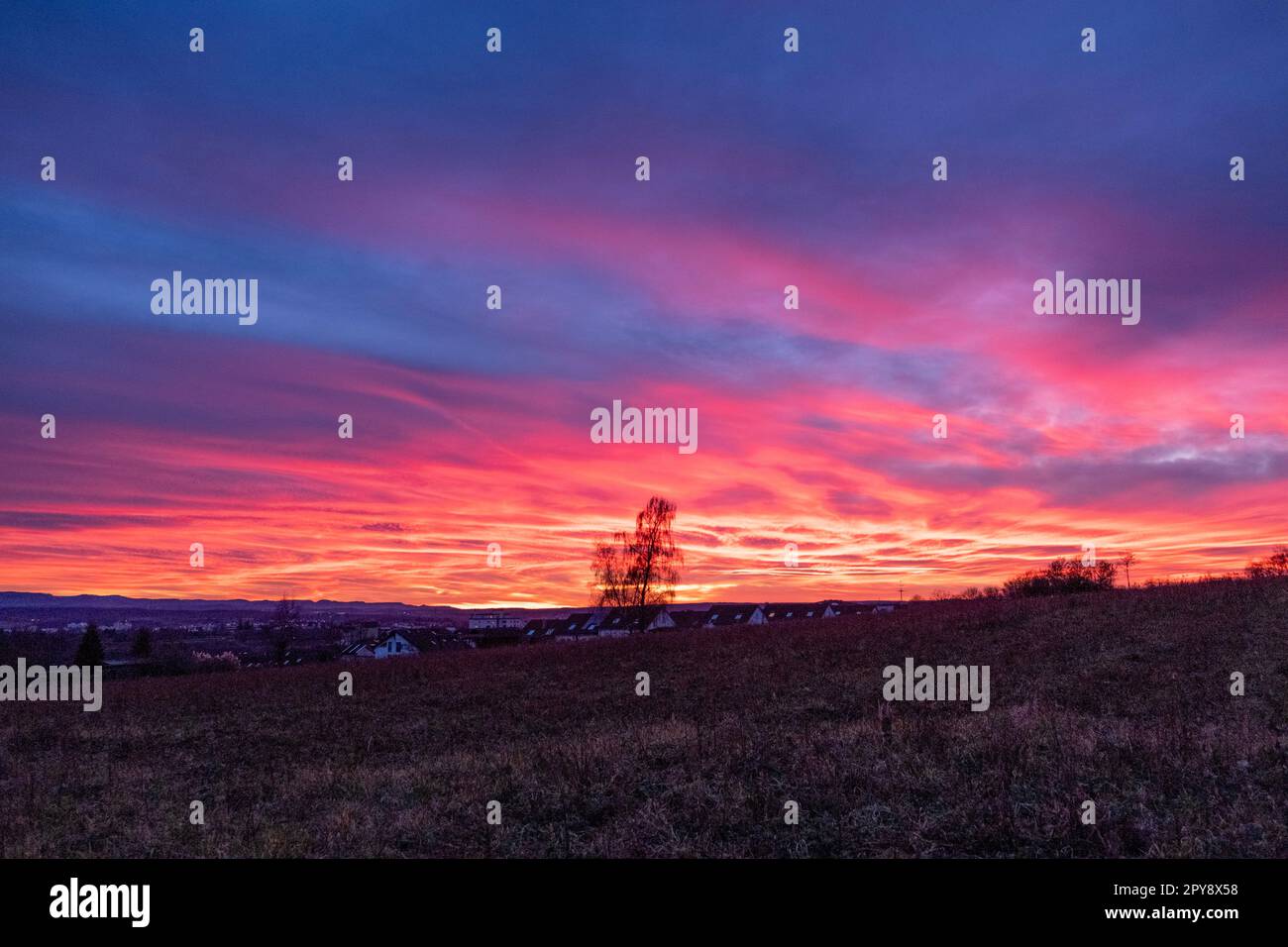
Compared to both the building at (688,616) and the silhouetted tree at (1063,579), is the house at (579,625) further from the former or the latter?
the silhouetted tree at (1063,579)

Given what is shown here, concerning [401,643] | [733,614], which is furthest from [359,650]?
[733,614]

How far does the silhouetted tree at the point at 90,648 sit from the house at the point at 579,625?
57747mm

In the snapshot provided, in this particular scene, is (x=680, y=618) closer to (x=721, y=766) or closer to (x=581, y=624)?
(x=581, y=624)

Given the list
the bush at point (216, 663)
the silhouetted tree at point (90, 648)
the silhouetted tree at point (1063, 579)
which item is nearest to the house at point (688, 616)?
the silhouetted tree at point (1063, 579)

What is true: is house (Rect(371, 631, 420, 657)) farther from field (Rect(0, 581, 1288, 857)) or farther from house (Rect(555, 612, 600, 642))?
field (Rect(0, 581, 1288, 857))

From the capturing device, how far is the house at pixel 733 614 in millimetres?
119312

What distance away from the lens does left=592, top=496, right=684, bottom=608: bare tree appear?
233 ft

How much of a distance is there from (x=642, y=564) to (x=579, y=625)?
55395mm

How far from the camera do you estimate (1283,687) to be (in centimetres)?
1595

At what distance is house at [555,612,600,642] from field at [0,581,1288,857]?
9171 cm
